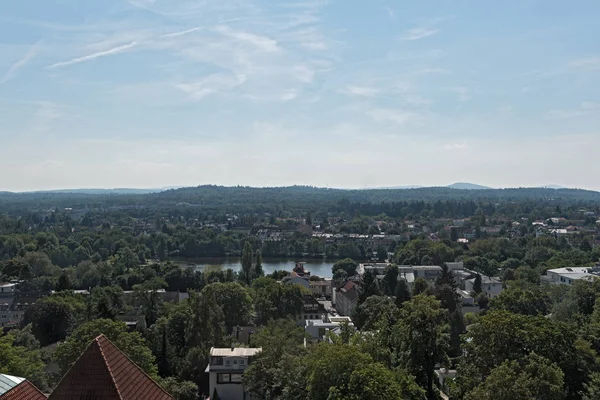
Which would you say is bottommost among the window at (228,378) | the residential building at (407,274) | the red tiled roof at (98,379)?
the residential building at (407,274)

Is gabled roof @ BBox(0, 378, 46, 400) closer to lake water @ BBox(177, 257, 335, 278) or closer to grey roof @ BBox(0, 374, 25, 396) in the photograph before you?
grey roof @ BBox(0, 374, 25, 396)

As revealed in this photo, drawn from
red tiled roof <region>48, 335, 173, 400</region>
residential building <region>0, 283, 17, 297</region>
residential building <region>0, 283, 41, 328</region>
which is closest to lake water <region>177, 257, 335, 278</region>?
residential building <region>0, 283, 17, 297</region>

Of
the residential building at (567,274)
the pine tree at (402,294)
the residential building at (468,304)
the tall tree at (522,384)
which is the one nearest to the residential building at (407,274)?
the residential building at (468,304)

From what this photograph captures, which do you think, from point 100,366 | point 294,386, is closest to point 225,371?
point 294,386

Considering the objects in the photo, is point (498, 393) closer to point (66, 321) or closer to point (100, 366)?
point (100, 366)

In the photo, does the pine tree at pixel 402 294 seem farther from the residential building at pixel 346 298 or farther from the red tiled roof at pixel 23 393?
the red tiled roof at pixel 23 393

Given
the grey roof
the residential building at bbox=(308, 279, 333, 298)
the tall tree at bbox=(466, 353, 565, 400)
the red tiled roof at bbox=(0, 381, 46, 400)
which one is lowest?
the residential building at bbox=(308, 279, 333, 298)
